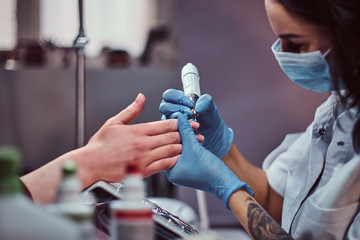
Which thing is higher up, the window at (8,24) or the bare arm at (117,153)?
the window at (8,24)

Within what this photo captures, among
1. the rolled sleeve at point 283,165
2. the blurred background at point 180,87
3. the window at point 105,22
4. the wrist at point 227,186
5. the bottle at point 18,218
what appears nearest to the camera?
the bottle at point 18,218

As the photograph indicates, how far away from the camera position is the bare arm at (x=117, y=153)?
84cm

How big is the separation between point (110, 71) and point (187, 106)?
1.63 metres

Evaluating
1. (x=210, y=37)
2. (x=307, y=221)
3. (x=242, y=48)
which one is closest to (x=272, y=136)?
(x=242, y=48)

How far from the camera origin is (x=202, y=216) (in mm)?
2225

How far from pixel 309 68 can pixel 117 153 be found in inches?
21.9

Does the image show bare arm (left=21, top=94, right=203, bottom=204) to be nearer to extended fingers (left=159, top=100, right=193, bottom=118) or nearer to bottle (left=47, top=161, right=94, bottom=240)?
extended fingers (left=159, top=100, right=193, bottom=118)

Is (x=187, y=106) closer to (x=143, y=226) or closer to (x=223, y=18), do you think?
(x=143, y=226)

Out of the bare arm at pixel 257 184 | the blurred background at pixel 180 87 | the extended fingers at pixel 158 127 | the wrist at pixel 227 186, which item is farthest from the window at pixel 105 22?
the wrist at pixel 227 186

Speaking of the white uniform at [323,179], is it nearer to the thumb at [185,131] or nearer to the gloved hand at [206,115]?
the gloved hand at [206,115]

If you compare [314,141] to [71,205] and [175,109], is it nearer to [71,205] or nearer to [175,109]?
[175,109]

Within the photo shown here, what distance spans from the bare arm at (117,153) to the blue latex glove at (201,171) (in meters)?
0.03

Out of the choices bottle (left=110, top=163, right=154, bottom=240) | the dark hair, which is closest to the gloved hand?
the dark hair

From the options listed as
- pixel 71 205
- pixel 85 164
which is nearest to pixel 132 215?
pixel 71 205
